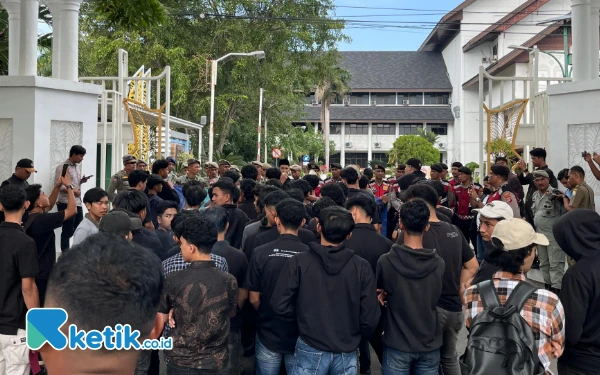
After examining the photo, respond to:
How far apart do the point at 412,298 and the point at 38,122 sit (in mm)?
7201

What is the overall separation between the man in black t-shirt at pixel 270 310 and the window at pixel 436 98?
58365mm

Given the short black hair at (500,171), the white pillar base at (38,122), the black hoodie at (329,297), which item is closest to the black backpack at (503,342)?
the black hoodie at (329,297)

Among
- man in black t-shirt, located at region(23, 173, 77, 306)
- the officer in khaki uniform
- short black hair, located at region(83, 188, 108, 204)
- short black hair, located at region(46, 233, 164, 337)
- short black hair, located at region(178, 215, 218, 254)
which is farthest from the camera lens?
the officer in khaki uniform

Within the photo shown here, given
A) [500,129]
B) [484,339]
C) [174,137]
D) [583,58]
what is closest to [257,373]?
[484,339]

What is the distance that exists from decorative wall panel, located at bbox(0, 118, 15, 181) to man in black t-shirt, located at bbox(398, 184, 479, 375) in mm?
6687

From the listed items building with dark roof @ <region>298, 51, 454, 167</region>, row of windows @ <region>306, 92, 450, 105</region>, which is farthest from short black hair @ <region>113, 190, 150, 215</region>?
row of windows @ <region>306, 92, 450, 105</region>

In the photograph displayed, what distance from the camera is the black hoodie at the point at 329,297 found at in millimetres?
4422

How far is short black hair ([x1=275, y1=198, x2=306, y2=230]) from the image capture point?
5090mm

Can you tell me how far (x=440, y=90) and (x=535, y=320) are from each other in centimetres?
5882

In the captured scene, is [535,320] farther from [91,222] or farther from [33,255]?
[91,222]

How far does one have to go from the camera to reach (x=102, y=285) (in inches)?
69.6

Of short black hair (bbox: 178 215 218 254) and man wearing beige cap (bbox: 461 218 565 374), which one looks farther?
short black hair (bbox: 178 215 218 254)

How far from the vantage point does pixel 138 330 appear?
1.84 m

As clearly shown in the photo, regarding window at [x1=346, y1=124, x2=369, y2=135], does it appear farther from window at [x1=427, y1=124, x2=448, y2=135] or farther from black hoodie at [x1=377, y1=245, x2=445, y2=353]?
black hoodie at [x1=377, y1=245, x2=445, y2=353]
